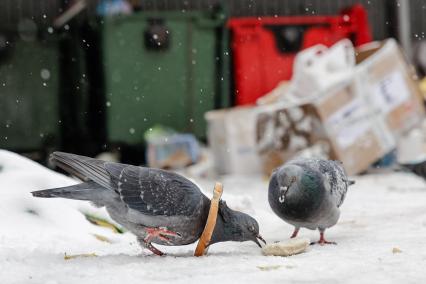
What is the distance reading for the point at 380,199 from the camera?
4918 millimetres

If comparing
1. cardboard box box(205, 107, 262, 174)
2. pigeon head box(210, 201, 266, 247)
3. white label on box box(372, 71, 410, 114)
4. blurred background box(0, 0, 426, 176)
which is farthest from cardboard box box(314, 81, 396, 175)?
pigeon head box(210, 201, 266, 247)

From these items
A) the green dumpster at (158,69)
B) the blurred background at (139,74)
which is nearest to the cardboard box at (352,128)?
the blurred background at (139,74)

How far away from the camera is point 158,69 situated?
751cm

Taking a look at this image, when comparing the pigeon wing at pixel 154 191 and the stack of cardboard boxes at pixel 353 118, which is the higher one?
the pigeon wing at pixel 154 191

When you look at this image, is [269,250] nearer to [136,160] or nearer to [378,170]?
[378,170]

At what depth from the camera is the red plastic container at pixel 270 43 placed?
788 centimetres

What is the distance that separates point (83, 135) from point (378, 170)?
2936 millimetres

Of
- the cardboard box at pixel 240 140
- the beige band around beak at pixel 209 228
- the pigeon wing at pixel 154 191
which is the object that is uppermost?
the pigeon wing at pixel 154 191

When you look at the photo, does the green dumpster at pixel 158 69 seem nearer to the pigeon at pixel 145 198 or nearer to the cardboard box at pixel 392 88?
the cardboard box at pixel 392 88

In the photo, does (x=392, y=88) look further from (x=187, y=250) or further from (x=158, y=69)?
(x=187, y=250)

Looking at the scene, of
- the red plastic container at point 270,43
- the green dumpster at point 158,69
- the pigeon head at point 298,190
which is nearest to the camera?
the pigeon head at point 298,190

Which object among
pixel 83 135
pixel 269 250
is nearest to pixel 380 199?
pixel 269 250

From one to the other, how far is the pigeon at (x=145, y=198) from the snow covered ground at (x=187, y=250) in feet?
0.32

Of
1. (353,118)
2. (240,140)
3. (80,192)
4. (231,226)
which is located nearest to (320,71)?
(353,118)
